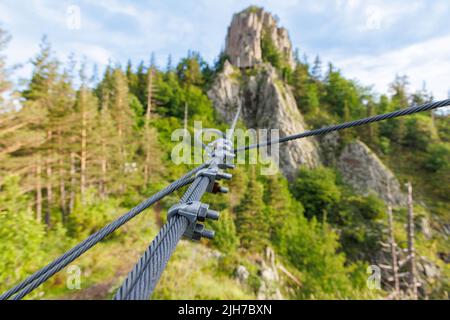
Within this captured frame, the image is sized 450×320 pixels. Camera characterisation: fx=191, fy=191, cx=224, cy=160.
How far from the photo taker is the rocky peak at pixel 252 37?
32.4 m

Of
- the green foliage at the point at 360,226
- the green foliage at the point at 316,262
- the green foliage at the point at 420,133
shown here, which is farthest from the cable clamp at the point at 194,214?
the green foliage at the point at 420,133

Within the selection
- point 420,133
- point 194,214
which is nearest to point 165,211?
point 194,214

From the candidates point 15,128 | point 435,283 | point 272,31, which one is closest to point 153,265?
point 15,128

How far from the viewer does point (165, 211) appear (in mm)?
12891

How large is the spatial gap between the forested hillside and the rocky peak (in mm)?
17371

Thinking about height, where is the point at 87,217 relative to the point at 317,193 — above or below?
above

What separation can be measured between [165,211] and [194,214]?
13022mm

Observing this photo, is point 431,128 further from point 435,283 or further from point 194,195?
point 194,195

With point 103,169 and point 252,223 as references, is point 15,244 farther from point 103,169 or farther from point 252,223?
point 252,223

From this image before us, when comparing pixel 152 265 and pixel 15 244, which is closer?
pixel 152 265

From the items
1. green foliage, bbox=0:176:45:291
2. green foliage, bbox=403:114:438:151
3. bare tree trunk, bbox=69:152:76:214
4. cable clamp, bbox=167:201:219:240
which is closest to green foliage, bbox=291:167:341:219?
green foliage, bbox=403:114:438:151

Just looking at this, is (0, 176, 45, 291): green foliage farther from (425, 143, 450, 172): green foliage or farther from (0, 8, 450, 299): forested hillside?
(425, 143, 450, 172): green foliage

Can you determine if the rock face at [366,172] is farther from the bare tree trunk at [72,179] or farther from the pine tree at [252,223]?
the bare tree trunk at [72,179]

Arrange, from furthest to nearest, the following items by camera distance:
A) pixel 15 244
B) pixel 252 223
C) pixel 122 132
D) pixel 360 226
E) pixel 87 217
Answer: pixel 360 226, pixel 122 132, pixel 252 223, pixel 87 217, pixel 15 244
